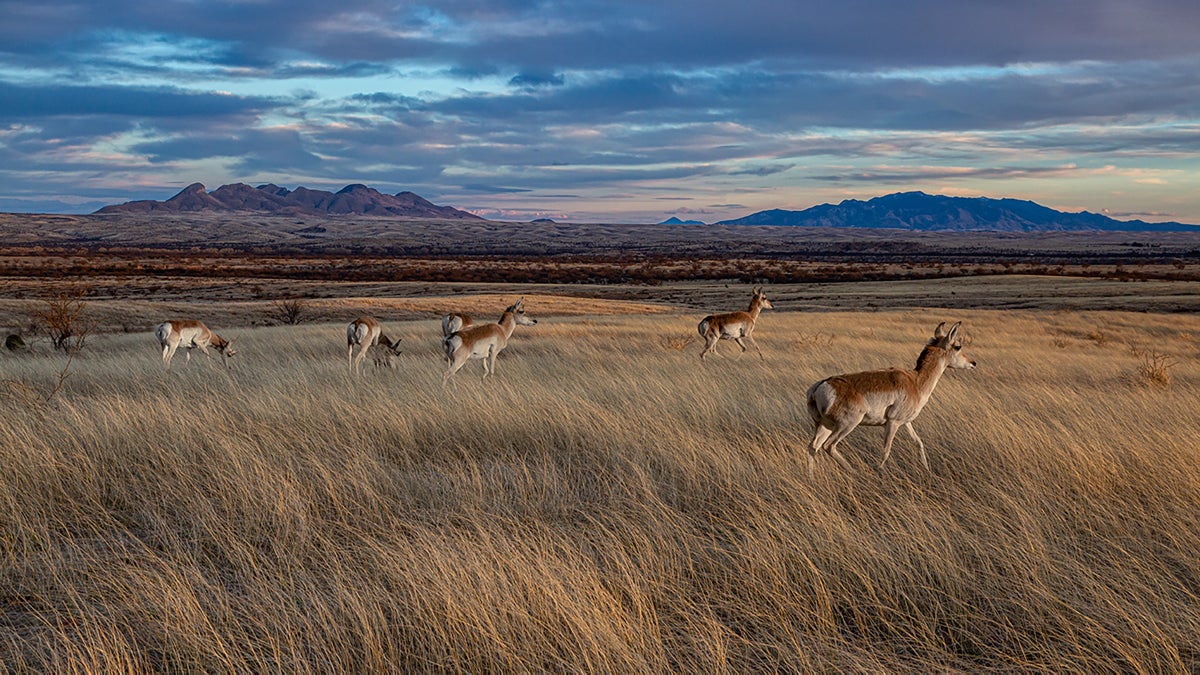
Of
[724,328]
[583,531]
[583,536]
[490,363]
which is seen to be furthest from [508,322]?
[583,536]

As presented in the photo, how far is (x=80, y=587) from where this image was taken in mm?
4828

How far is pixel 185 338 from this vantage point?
1777 cm

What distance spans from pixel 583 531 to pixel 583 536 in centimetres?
18

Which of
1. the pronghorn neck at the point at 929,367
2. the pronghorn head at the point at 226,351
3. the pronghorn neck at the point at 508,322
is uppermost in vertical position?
the pronghorn neck at the point at 929,367

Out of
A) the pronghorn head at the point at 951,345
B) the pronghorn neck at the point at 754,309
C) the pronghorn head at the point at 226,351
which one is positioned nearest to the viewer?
the pronghorn head at the point at 951,345

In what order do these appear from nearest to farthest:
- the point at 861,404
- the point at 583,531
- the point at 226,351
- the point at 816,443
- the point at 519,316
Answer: the point at 583,531, the point at 861,404, the point at 816,443, the point at 519,316, the point at 226,351

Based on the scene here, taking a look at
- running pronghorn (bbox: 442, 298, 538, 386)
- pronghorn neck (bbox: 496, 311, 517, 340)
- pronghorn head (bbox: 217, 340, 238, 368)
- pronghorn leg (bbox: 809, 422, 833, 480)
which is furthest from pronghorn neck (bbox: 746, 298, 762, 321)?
pronghorn leg (bbox: 809, 422, 833, 480)

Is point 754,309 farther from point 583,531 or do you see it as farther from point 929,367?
point 583,531

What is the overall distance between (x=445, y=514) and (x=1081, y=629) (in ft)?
13.6

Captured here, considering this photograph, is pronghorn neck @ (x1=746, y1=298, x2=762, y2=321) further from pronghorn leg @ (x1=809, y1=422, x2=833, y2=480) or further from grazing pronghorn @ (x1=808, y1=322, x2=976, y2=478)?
pronghorn leg @ (x1=809, y1=422, x2=833, y2=480)

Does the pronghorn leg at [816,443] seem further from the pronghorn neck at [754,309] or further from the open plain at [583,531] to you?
the pronghorn neck at [754,309]

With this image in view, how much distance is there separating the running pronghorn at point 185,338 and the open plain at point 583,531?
500 centimetres

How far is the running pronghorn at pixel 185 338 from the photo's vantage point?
17109 millimetres

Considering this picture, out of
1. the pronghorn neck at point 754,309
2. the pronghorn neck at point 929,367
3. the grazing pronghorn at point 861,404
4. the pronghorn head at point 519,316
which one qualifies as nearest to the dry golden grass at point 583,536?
the grazing pronghorn at point 861,404
